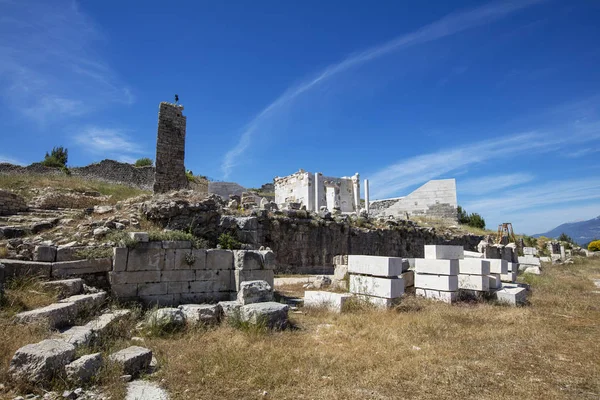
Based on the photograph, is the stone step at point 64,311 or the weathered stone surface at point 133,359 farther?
the stone step at point 64,311

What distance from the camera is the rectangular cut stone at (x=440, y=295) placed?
30.9ft

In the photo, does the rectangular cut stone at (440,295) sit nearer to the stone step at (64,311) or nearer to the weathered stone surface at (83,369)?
the stone step at (64,311)

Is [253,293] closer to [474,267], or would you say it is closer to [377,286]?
[377,286]

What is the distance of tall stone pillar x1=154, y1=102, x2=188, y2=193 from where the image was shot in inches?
646

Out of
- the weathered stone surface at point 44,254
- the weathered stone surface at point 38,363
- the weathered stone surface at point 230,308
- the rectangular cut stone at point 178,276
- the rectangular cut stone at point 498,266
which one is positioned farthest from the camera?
the rectangular cut stone at point 498,266

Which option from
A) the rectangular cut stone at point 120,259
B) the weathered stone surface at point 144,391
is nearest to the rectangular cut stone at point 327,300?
the rectangular cut stone at point 120,259

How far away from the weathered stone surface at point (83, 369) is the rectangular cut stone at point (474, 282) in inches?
380

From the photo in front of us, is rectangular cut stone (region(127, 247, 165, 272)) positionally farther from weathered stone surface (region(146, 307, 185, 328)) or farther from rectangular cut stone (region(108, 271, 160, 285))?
weathered stone surface (region(146, 307, 185, 328))

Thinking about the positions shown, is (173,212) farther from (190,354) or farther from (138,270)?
(190,354)

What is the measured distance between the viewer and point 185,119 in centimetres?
1717

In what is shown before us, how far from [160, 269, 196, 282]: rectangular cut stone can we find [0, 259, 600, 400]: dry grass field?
2.42 m

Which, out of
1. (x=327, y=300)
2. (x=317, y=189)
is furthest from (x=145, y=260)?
(x=317, y=189)

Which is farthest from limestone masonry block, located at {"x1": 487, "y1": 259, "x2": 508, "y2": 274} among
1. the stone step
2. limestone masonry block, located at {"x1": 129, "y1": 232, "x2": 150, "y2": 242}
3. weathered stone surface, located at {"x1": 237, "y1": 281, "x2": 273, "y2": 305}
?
the stone step

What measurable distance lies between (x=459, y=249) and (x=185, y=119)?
44.3ft
